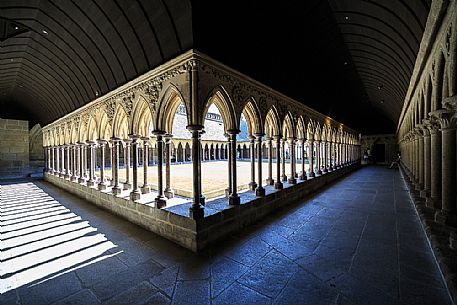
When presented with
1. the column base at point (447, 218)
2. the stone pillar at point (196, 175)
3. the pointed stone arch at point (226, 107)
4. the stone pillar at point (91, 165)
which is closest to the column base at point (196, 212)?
the stone pillar at point (196, 175)

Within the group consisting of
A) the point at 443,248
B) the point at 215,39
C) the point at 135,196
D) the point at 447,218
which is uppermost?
the point at 215,39

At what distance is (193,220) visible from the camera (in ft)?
10.2

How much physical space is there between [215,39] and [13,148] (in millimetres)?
16044

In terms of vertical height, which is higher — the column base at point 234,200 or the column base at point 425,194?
the column base at point 234,200

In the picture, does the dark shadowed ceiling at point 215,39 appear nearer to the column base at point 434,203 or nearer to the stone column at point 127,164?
the stone column at point 127,164

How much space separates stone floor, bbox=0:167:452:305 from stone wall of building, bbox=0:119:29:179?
11734 mm

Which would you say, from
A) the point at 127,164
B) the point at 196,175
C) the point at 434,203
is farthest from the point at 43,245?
the point at 434,203

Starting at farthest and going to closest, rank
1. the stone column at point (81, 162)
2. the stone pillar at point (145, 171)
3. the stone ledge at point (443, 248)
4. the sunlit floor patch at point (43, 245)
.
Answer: the stone column at point (81, 162) → the stone pillar at point (145, 171) → the sunlit floor patch at point (43, 245) → the stone ledge at point (443, 248)

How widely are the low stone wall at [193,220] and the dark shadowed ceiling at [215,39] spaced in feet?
8.96

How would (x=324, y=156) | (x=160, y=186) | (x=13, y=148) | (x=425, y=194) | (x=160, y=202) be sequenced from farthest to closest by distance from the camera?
(x=13, y=148), (x=324, y=156), (x=425, y=194), (x=160, y=186), (x=160, y=202)

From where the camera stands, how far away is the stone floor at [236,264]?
6.75ft

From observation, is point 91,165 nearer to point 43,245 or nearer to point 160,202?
point 43,245

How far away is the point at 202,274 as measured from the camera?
8.04 feet

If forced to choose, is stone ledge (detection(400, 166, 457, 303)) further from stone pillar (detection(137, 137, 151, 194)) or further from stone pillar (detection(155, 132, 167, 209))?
stone pillar (detection(137, 137, 151, 194))
